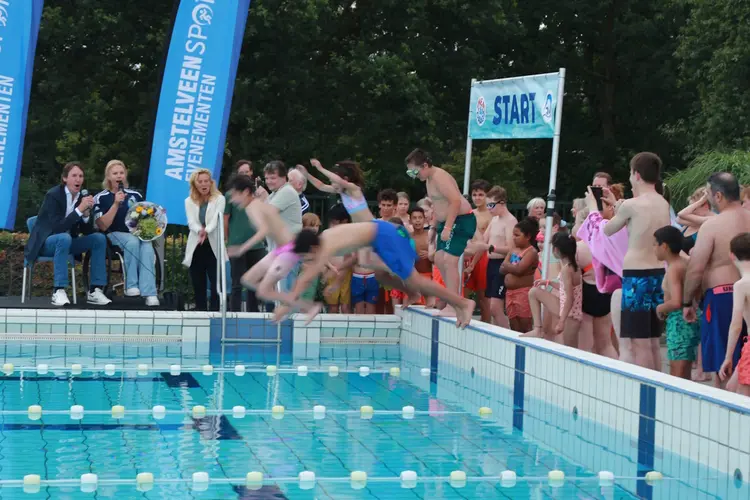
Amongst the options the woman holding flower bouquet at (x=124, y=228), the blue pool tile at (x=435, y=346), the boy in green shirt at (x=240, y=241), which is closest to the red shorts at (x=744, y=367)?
the blue pool tile at (x=435, y=346)

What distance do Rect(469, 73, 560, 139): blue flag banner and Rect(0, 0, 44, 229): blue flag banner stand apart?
5.72 metres

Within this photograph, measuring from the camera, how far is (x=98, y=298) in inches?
487

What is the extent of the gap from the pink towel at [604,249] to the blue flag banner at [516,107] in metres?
1.81

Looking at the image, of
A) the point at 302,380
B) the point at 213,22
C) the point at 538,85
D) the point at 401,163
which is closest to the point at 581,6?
the point at 401,163

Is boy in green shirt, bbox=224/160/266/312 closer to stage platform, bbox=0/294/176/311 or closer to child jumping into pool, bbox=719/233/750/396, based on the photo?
stage platform, bbox=0/294/176/311

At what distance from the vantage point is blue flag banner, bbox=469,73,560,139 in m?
10.7

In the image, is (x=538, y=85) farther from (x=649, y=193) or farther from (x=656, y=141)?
(x=656, y=141)

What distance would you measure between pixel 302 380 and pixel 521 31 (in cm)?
1834

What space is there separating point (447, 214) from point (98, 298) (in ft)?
14.7

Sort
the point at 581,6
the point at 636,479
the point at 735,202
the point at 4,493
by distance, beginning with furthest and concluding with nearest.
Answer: the point at 581,6 → the point at 735,202 → the point at 636,479 → the point at 4,493

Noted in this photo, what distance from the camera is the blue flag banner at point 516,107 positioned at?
420 inches

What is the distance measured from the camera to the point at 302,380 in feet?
32.6

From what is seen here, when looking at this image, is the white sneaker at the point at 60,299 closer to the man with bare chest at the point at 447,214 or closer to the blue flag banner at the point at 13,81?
the blue flag banner at the point at 13,81

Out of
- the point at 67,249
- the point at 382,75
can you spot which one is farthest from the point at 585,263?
the point at 382,75
